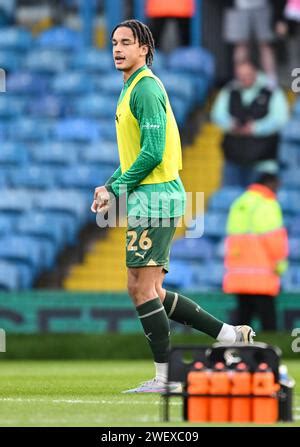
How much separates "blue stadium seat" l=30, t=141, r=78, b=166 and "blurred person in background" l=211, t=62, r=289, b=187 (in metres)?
1.85

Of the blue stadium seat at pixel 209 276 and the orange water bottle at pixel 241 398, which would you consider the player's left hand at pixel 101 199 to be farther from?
the blue stadium seat at pixel 209 276

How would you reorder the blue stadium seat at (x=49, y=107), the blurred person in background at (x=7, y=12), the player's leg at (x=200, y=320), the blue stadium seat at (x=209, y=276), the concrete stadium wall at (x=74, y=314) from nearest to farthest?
the player's leg at (x=200, y=320) < the concrete stadium wall at (x=74, y=314) < the blue stadium seat at (x=209, y=276) < the blue stadium seat at (x=49, y=107) < the blurred person in background at (x=7, y=12)

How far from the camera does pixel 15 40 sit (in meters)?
19.6

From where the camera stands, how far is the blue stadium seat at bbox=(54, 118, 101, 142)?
59.0ft

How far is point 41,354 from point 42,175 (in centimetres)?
358

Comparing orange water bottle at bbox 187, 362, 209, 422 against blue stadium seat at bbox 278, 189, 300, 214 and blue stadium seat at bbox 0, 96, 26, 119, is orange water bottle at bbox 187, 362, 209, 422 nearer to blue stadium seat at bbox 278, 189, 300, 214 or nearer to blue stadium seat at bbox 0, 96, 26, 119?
blue stadium seat at bbox 278, 189, 300, 214

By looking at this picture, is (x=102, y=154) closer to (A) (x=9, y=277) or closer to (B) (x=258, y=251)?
(A) (x=9, y=277)

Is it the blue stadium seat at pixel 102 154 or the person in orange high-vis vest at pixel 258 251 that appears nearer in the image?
the person in orange high-vis vest at pixel 258 251

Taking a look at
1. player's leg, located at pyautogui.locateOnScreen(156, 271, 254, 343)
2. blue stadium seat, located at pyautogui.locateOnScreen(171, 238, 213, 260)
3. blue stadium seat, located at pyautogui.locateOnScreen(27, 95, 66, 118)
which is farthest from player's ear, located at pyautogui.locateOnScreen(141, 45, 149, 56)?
blue stadium seat, located at pyautogui.locateOnScreen(27, 95, 66, 118)

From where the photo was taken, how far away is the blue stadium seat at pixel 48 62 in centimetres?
1918

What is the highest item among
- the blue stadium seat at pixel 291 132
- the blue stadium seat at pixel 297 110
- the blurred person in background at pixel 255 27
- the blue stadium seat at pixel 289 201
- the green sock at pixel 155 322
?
the blurred person in background at pixel 255 27

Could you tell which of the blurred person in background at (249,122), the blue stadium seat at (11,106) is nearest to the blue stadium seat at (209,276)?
the blurred person in background at (249,122)

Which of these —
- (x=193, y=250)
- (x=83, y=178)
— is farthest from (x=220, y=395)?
(x=83, y=178)

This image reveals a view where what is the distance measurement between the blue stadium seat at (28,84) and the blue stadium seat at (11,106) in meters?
0.09
